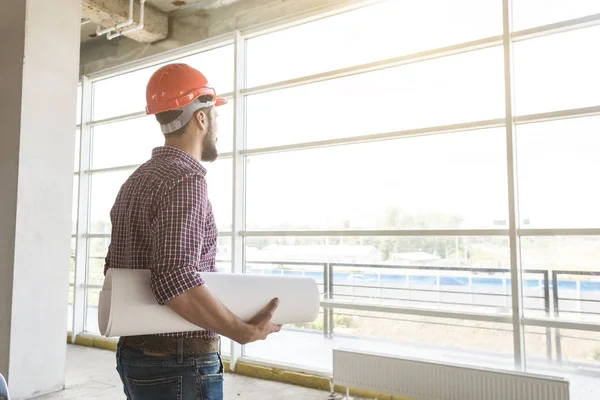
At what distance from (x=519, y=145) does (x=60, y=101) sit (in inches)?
149

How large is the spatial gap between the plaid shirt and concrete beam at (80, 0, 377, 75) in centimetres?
347

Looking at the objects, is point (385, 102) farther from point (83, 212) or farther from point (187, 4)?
point (83, 212)

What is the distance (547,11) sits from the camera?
11.0 ft

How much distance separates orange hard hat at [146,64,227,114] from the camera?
1.30m

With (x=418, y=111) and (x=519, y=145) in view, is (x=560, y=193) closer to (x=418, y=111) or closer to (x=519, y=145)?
(x=519, y=145)

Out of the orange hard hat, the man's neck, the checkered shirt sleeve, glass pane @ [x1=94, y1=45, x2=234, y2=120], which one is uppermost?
glass pane @ [x1=94, y1=45, x2=234, y2=120]

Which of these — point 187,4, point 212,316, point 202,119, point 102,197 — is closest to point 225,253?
point 102,197

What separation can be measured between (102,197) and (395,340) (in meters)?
4.22

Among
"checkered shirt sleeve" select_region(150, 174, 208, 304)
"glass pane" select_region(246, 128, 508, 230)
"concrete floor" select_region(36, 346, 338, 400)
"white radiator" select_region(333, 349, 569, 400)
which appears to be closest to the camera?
"checkered shirt sleeve" select_region(150, 174, 208, 304)

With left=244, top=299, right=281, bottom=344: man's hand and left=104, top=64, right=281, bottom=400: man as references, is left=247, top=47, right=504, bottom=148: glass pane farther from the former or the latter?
left=244, top=299, right=281, bottom=344: man's hand

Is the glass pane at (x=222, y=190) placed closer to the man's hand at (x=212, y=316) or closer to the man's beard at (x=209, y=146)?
the man's beard at (x=209, y=146)

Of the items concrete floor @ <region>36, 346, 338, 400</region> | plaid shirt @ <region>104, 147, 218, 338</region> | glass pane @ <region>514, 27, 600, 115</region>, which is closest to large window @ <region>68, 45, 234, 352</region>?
concrete floor @ <region>36, 346, 338, 400</region>

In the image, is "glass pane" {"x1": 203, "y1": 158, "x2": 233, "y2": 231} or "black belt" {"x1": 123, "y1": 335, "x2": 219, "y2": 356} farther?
"glass pane" {"x1": 203, "y1": 158, "x2": 233, "y2": 231}

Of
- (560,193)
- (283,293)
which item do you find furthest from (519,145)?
(283,293)
